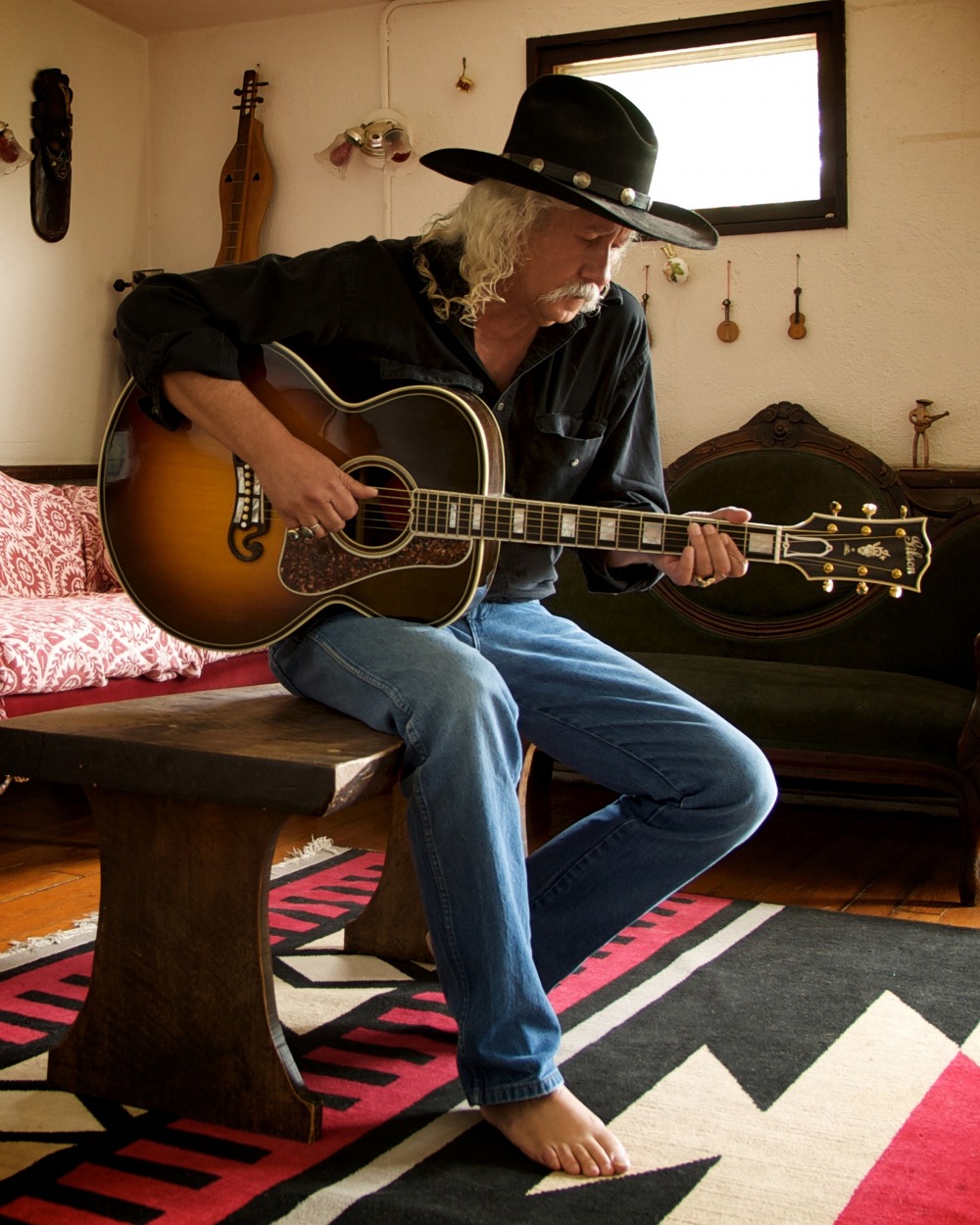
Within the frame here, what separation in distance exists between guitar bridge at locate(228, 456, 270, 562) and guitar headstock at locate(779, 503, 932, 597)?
0.74 metres

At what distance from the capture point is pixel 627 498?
2004 millimetres

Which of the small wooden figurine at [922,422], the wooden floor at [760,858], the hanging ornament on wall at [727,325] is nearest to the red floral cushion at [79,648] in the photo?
the wooden floor at [760,858]

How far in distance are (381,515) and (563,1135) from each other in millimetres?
820

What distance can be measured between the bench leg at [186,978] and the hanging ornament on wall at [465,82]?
3315 millimetres

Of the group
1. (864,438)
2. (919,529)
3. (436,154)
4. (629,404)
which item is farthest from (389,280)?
(864,438)

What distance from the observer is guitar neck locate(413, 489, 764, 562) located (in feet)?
5.70

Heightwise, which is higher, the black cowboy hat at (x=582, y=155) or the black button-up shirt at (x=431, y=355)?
the black cowboy hat at (x=582, y=155)

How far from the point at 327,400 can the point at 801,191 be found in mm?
2615

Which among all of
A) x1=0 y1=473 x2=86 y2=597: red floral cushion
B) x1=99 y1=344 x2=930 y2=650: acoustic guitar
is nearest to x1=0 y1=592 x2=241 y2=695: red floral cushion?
x1=0 y1=473 x2=86 y2=597: red floral cushion

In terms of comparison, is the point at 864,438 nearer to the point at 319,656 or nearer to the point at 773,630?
the point at 773,630

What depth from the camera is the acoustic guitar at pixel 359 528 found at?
1.74 m

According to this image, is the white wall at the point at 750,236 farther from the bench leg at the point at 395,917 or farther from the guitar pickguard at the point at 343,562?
the guitar pickguard at the point at 343,562

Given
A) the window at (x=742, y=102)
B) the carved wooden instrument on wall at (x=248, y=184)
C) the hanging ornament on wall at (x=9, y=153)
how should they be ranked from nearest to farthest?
the window at (x=742, y=102) → the hanging ornament on wall at (x=9, y=153) → the carved wooden instrument on wall at (x=248, y=184)

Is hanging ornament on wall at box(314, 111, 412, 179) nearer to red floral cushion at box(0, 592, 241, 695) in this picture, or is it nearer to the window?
the window
